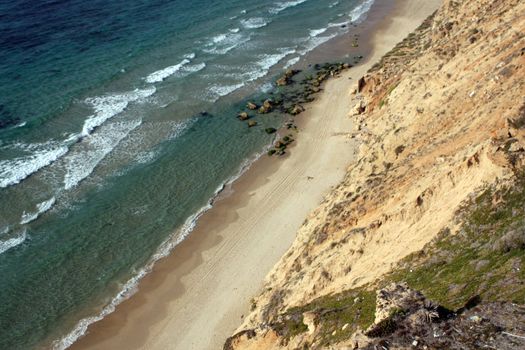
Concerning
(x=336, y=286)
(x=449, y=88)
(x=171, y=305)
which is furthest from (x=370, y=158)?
(x=171, y=305)

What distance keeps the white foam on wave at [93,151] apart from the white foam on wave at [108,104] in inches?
53.6

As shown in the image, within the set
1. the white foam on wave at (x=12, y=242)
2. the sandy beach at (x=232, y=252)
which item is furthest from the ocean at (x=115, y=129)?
the sandy beach at (x=232, y=252)

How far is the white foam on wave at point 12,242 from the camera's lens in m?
40.6

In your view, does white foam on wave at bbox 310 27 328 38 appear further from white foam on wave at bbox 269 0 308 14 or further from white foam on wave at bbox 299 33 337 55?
white foam on wave at bbox 269 0 308 14

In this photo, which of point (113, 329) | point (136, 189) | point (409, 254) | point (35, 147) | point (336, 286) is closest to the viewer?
point (409, 254)

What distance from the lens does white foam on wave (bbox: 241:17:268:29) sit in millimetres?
75750

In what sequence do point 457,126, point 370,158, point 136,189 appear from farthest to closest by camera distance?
point 136,189, point 370,158, point 457,126

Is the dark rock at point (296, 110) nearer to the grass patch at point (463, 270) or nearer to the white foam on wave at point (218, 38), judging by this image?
A: the white foam on wave at point (218, 38)

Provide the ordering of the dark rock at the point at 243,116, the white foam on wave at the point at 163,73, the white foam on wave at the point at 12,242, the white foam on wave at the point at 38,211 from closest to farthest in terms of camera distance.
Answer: the white foam on wave at the point at 12,242 → the white foam on wave at the point at 38,211 → the dark rock at the point at 243,116 → the white foam on wave at the point at 163,73

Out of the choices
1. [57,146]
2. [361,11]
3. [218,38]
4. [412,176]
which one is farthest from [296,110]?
[361,11]

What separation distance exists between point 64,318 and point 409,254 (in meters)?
23.2

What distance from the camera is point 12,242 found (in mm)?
41094

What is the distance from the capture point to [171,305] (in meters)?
36.2

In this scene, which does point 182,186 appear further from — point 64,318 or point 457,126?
point 457,126
